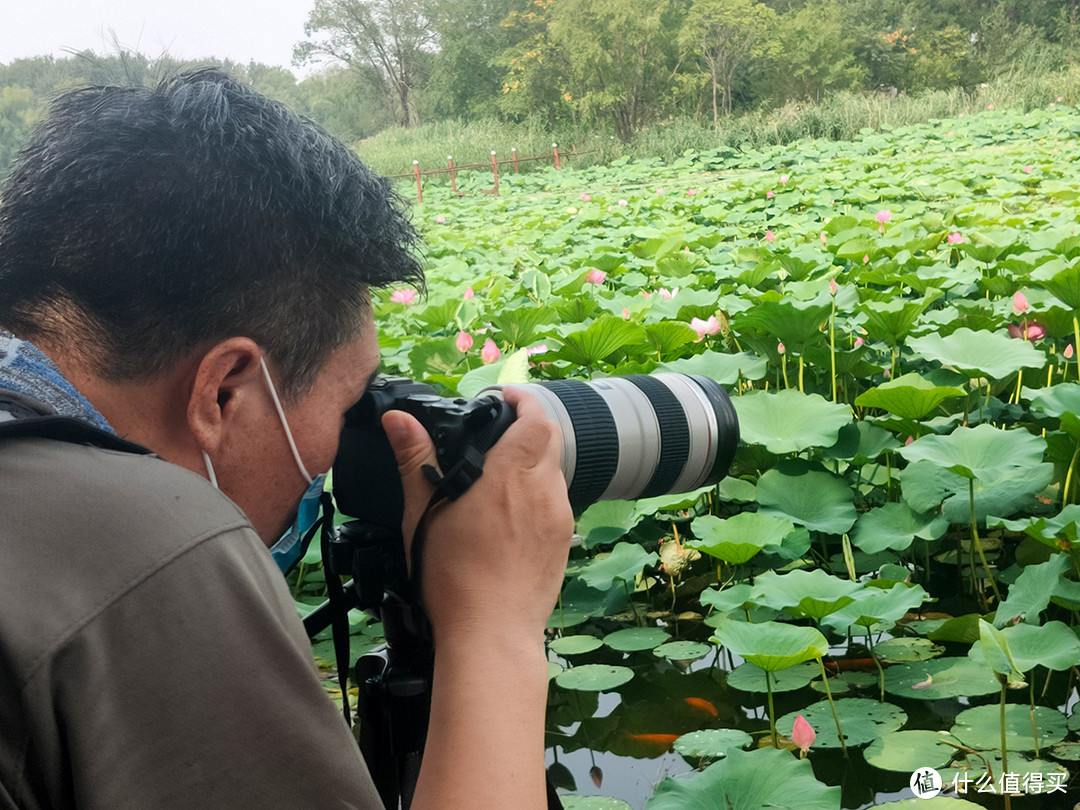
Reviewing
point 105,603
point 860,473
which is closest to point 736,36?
point 860,473

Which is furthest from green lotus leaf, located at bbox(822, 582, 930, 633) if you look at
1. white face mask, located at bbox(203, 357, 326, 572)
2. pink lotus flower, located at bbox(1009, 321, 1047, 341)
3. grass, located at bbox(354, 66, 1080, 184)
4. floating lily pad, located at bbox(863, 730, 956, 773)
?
grass, located at bbox(354, 66, 1080, 184)

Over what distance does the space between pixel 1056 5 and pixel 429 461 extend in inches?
918

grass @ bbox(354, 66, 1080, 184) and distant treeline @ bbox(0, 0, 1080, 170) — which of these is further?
distant treeline @ bbox(0, 0, 1080, 170)

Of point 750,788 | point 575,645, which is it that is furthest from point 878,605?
point 575,645

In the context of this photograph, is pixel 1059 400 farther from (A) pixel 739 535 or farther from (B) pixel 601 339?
(B) pixel 601 339

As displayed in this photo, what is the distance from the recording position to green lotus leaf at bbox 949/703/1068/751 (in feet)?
3.08

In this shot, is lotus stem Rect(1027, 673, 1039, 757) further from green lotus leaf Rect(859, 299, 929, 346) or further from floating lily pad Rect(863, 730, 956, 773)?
green lotus leaf Rect(859, 299, 929, 346)

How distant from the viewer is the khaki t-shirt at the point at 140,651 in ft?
1.26

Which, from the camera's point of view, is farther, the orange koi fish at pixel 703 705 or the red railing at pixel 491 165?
the red railing at pixel 491 165

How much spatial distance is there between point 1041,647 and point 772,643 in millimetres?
264

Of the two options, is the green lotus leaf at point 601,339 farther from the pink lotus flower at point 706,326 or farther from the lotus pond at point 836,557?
the pink lotus flower at point 706,326

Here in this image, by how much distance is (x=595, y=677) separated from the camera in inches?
45.4

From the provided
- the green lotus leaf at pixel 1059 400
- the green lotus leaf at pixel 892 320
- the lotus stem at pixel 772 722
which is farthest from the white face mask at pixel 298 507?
the green lotus leaf at pixel 892 320

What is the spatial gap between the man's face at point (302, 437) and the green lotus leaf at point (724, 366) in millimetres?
970
